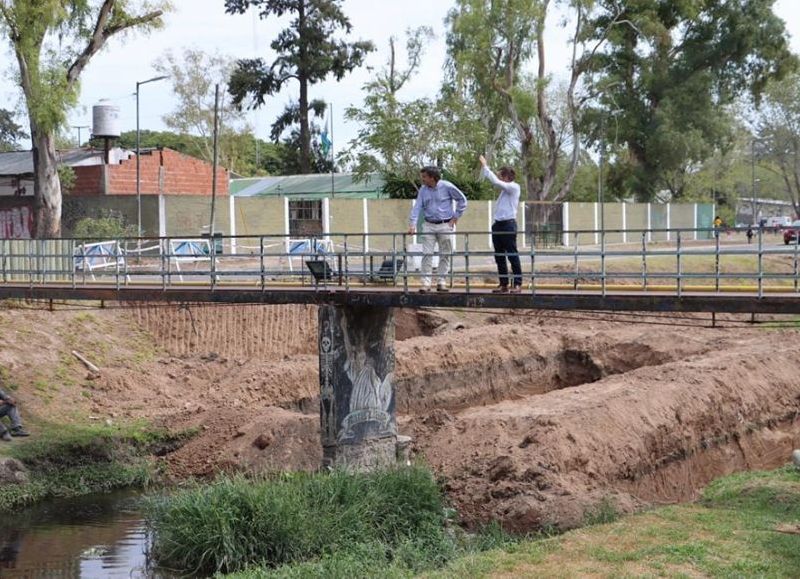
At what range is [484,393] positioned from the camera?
107ft

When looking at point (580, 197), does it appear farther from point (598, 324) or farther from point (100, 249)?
point (100, 249)

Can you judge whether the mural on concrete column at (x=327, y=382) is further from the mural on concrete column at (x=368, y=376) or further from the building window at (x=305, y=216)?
the building window at (x=305, y=216)

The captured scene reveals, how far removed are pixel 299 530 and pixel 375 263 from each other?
63.7ft

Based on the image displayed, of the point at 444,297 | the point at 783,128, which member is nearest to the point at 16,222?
the point at 444,297

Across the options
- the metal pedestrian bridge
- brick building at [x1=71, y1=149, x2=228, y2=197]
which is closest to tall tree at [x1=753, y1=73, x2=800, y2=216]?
brick building at [x1=71, y1=149, x2=228, y2=197]

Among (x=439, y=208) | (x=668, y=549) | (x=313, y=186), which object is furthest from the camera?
(x=313, y=186)

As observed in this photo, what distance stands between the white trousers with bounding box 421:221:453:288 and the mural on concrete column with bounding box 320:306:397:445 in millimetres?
1688

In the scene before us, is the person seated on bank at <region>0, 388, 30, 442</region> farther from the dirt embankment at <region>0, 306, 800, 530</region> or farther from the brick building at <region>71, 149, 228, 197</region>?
the brick building at <region>71, 149, 228, 197</region>

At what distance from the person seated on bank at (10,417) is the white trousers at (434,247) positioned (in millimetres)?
9244

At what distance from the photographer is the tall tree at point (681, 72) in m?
63.5

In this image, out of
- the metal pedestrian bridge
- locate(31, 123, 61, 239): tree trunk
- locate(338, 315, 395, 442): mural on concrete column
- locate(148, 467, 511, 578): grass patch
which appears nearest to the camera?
locate(148, 467, 511, 578): grass patch

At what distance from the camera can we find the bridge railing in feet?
61.2

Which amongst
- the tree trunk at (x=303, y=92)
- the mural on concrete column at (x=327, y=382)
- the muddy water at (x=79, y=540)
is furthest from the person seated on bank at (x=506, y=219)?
the tree trunk at (x=303, y=92)

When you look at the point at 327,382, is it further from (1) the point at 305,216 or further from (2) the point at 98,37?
(1) the point at 305,216
